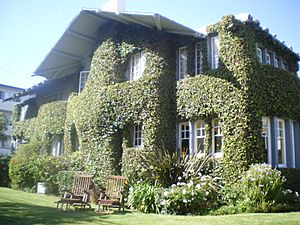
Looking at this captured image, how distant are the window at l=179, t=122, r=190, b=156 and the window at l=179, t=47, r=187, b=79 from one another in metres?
2.33

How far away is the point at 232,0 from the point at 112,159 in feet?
27.8

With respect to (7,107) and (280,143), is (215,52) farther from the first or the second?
(7,107)

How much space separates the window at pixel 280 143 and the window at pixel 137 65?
269 inches

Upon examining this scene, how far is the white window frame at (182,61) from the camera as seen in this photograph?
15.3m

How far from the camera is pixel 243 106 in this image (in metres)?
12.7

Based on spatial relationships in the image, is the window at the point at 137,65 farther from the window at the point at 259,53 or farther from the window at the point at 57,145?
the window at the point at 57,145

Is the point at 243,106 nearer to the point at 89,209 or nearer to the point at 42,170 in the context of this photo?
the point at 89,209

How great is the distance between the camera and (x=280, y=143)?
47.4 ft

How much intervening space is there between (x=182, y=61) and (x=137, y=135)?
415cm

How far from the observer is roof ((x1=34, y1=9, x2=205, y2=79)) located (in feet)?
48.3

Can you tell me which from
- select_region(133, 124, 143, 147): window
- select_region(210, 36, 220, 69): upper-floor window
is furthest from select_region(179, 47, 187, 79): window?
select_region(133, 124, 143, 147): window

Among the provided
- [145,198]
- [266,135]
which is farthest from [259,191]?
[145,198]

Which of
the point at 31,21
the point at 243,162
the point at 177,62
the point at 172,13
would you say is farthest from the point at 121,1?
the point at 243,162

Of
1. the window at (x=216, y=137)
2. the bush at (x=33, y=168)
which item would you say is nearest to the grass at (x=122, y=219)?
the window at (x=216, y=137)
